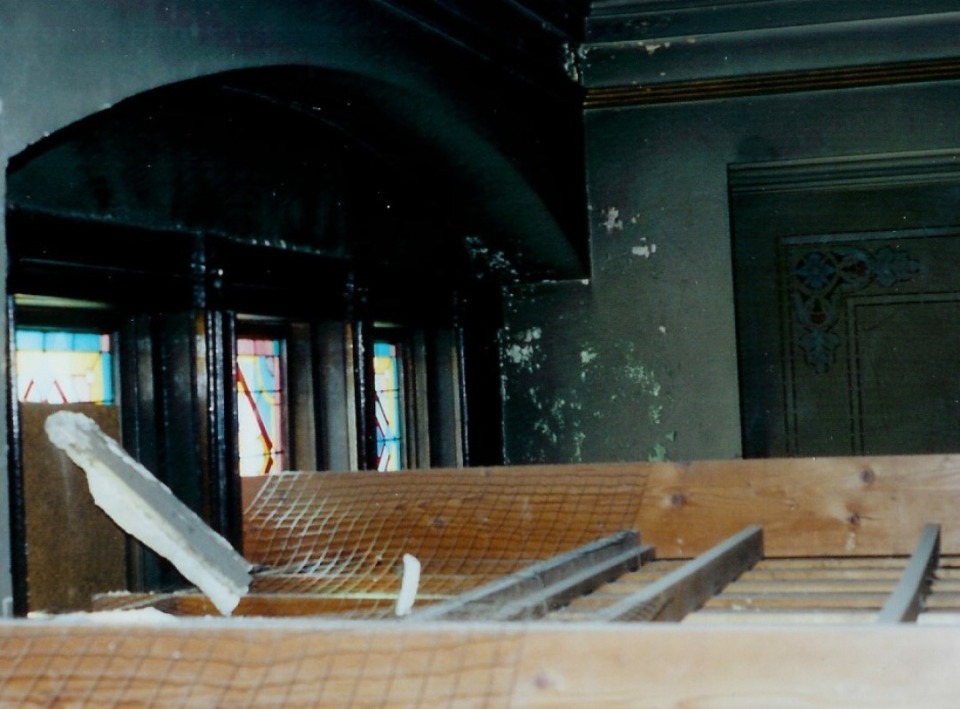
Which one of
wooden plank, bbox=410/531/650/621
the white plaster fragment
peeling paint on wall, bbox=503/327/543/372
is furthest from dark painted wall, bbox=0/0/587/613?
wooden plank, bbox=410/531/650/621

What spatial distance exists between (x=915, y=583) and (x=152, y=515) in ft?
4.91

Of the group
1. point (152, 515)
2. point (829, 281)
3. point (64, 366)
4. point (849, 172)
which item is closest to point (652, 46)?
point (849, 172)

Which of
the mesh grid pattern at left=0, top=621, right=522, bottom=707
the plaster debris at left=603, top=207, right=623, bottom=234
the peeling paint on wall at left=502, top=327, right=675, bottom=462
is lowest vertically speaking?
the mesh grid pattern at left=0, top=621, right=522, bottom=707

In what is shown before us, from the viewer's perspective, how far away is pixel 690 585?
2.15 m

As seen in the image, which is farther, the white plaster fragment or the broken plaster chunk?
the broken plaster chunk

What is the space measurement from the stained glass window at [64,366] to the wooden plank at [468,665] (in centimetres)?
144

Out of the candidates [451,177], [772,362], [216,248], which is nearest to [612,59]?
[451,177]

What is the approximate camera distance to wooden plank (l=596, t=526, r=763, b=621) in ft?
6.14

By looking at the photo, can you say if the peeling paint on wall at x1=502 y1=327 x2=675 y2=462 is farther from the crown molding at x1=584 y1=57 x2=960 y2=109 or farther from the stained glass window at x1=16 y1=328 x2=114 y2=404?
the stained glass window at x1=16 y1=328 x2=114 y2=404

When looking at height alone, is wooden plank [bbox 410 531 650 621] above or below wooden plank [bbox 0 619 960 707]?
below

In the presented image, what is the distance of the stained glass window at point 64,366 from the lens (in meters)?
2.84

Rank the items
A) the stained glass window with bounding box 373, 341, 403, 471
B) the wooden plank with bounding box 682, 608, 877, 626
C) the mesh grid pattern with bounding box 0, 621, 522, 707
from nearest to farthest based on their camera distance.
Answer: the mesh grid pattern with bounding box 0, 621, 522, 707 → the wooden plank with bounding box 682, 608, 877, 626 → the stained glass window with bounding box 373, 341, 403, 471

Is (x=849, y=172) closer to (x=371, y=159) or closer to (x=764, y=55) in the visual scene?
(x=764, y=55)

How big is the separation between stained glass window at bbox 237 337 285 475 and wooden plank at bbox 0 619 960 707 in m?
2.15
